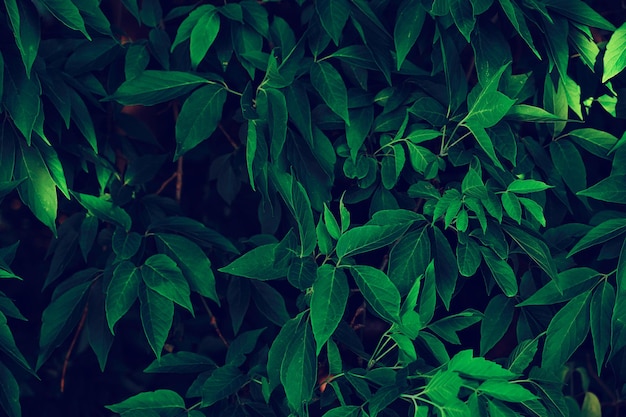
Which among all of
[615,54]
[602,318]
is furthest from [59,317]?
[615,54]

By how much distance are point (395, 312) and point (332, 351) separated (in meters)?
0.17

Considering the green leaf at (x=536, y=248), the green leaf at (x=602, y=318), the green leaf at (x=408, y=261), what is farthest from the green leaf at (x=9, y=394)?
the green leaf at (x=602, y=318)

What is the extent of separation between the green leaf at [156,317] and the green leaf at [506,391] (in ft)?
1.67

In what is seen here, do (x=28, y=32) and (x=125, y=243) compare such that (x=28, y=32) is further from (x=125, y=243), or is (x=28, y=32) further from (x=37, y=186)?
A: (x=125, y=243)

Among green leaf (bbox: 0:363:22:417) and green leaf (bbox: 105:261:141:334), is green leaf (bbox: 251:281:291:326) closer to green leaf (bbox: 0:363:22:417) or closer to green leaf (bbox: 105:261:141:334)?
green leaf (bbox: 105:261:141:334)

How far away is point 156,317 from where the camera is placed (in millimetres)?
1374

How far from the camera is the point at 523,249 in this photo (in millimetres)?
1386

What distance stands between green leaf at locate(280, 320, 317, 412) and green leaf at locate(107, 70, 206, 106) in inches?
18.2

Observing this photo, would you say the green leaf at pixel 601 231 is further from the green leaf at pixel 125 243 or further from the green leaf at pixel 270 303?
the green leaf at pixel 125 243

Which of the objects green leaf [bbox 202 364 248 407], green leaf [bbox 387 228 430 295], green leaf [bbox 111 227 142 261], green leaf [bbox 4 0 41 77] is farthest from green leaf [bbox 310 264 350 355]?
green leaf [bbox 4 0 41 77]

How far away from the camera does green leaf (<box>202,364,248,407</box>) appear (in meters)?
1.39

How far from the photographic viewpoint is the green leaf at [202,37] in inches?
56.1

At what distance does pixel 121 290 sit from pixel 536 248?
0.68 metres

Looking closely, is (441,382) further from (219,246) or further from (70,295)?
(70,295)
